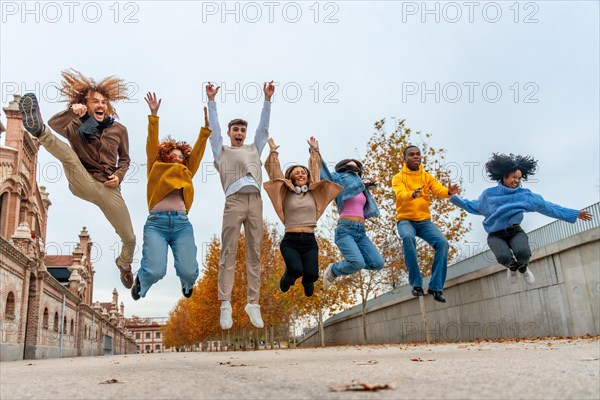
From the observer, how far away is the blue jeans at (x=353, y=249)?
287 inches

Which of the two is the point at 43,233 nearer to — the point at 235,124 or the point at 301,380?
the point at 235,124

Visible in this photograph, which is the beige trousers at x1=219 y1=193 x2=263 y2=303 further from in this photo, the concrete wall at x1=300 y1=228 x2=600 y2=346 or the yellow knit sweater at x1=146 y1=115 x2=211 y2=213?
the concrete wall at x1=300 y1=228 x2=600 y2=346

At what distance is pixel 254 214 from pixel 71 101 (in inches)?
112

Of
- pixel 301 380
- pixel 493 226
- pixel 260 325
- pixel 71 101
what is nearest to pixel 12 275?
pixel 71 101

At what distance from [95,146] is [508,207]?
5947mm

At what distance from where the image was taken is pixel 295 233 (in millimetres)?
7102

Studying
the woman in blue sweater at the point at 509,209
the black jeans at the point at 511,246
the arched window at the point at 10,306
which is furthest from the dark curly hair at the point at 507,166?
the arched window at the point at 10,306

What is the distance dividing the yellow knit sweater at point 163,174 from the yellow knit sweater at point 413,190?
3.12 m

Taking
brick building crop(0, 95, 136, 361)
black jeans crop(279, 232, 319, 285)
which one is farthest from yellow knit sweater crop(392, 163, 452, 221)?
brick building crop(0, 95, 136, 361)

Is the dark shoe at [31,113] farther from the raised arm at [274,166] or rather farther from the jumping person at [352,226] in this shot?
the jumping person at [352,226]

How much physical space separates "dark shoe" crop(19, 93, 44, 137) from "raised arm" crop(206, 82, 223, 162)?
6.49 feet

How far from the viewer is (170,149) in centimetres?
664

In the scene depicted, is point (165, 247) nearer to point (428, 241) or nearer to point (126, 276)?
point (126, 276)

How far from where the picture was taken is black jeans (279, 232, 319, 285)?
700cm
